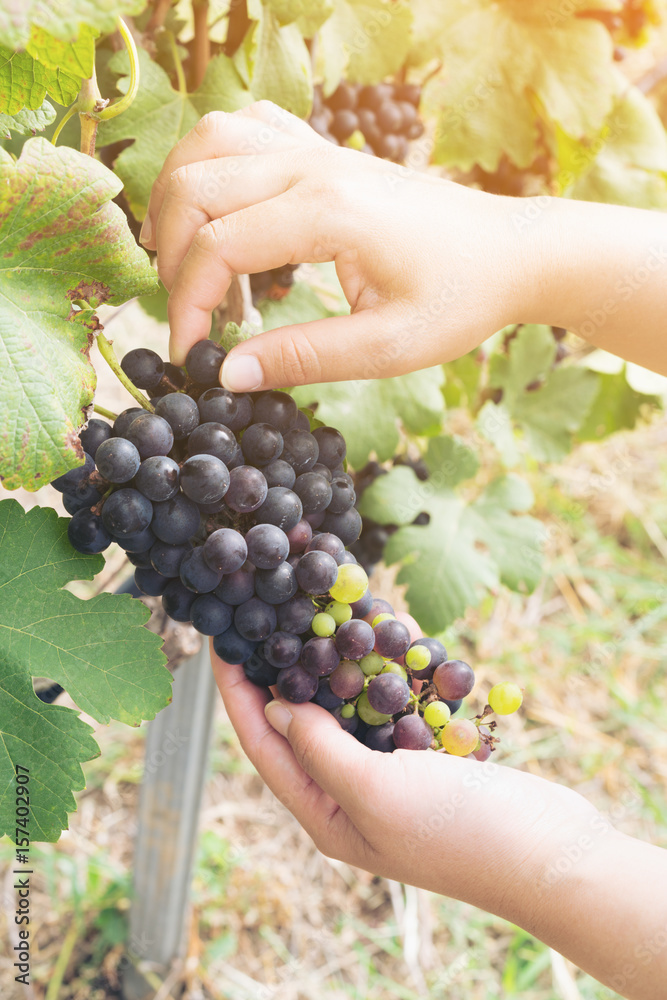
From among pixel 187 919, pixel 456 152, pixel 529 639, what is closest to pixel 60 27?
pixel 456 152

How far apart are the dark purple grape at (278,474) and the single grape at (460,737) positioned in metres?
0.27

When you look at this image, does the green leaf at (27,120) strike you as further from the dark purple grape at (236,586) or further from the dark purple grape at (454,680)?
the dark purple grape at (454,680)

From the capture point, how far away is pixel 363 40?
95cm

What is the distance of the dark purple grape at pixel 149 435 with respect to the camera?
567 millimetres

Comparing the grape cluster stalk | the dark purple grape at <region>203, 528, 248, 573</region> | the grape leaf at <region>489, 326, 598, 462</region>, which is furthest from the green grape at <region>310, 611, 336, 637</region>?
the grape leaf at <region>489, 326, 598, 462</region>

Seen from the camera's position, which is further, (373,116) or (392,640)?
(373,116)

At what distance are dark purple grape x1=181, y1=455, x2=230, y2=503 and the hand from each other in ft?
0.26

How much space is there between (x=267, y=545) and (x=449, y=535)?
Result: 59 centimetres

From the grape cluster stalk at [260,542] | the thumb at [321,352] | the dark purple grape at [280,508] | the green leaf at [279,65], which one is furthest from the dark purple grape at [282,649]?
the green leaf at [279,65]

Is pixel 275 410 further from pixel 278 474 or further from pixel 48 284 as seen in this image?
pixel 48 284

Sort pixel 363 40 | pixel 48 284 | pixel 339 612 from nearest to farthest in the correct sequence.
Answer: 1. pixel 48 284
2. pixel 339 612
3. pixel 363 40

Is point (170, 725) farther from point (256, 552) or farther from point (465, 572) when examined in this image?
point (256, 552)

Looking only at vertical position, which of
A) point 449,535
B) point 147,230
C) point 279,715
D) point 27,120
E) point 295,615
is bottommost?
point 449,535

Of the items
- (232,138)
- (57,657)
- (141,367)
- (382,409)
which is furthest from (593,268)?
(57,657)
